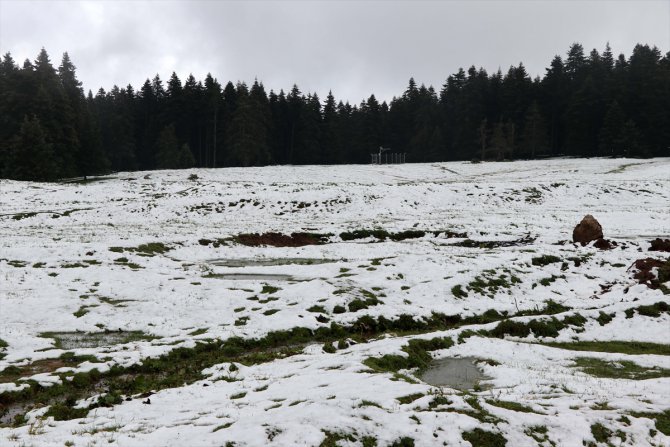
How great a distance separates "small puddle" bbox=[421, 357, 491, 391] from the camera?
12125 mm

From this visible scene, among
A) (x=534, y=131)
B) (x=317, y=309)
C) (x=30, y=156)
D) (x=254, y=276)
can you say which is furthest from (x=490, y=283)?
(x=534, y=131)

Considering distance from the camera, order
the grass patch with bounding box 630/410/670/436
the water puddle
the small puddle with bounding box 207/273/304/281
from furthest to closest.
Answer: the small puddle with bounding box 207/273/304/281 → the water puddle → the grass patch with bounding box 630/410/670/436

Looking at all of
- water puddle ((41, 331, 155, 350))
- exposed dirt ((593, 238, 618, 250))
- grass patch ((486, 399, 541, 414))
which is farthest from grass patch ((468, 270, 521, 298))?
water puddle ((41, 331, 155, 350))

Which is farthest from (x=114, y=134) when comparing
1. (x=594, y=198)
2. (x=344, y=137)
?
(x=594, y=198)

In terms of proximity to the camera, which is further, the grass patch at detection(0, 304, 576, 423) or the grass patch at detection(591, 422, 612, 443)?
the grass patch at detection(0, 304, 576, 423)

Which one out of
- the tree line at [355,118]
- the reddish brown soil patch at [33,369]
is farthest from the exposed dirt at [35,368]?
the tree line at [355,118]

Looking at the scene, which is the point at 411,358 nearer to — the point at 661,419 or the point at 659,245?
the point at 661,419

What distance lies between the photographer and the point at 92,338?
49.3 feet

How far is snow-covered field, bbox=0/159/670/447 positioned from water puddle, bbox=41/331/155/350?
0.10 m

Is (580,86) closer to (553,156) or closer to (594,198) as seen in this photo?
(553,156)

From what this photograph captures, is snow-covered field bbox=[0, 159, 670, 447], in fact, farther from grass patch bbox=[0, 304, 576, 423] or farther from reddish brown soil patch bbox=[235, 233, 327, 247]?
reddish brown soil patch bbox=[235, 233, 327, 247]

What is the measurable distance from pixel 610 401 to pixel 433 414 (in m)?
4.27

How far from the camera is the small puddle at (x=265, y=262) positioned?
25.2 metres

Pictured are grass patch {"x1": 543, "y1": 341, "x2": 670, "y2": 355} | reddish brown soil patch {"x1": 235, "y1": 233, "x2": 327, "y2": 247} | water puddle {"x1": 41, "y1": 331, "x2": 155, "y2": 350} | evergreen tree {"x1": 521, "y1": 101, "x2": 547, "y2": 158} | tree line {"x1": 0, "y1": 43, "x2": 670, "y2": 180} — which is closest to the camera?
water puddle {"x1": 41, "y1": 331, "x2": 155, "y2": 350}
